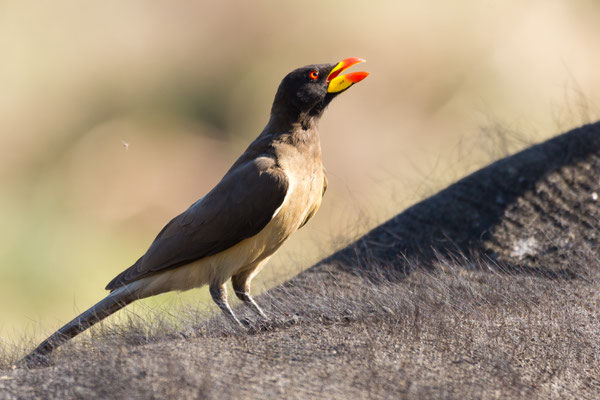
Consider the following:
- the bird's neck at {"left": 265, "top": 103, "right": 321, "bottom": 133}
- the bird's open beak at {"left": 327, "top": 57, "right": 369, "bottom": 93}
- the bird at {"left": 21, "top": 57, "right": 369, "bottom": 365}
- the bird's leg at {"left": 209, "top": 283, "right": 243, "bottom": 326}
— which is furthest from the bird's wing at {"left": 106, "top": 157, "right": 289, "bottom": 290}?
the bird's open beak at {"left": 327, "top": 57, "right": 369, "bottom": 93}

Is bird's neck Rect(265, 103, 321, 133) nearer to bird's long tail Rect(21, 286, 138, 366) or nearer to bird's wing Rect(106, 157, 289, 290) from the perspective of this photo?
bird's wing Rect(106, 157, 289, 290)

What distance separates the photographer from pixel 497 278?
182 inches

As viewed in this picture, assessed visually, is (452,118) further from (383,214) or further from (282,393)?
(282,393)

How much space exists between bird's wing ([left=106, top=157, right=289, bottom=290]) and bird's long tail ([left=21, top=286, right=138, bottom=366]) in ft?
0.27

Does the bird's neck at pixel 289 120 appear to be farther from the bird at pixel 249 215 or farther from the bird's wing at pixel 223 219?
the bird's wing at pixel 223 219

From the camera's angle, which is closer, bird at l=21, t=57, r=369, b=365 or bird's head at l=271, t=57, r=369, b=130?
bird at l=21, t=57, r=369, b=365

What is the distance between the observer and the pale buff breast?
4.26 m

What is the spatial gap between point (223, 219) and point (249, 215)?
0.61 feet

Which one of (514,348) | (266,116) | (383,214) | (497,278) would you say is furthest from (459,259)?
(266,116)

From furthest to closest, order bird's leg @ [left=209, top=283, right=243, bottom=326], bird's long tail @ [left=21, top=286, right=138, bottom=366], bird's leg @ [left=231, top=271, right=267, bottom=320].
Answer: bird's leg @ [left=231, top=271, right=267, bottom=320], bird's leg @ [left=209, top=283, right=243, bottom=326], bird's long tail @ [left=21, top=286, right=138, bottom=366]

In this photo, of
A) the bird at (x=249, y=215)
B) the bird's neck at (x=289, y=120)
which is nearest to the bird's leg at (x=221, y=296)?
the bird at (x=249, y=215)

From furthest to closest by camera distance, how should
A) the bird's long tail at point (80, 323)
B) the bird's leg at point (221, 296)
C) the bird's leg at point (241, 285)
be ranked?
the bird's leg at point (241, 285) < the bird's leg at point (221, 296) < the bird's long tail at point (80, 323)

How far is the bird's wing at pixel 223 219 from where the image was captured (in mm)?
4199

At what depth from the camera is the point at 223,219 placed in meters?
4.30
